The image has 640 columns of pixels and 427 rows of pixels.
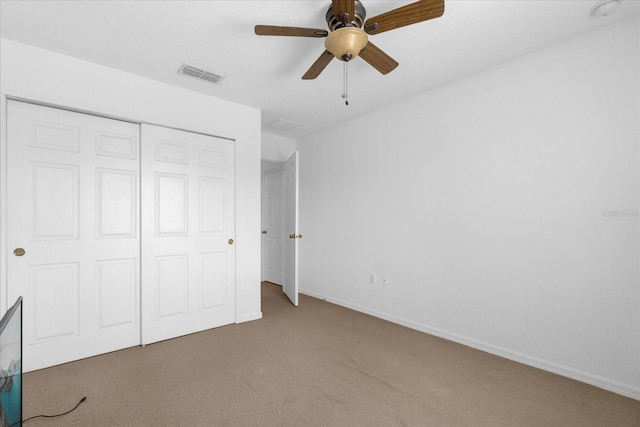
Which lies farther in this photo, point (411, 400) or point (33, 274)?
point (33, 274)

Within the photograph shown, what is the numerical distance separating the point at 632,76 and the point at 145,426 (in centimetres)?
392

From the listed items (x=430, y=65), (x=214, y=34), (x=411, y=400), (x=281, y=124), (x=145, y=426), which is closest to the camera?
(x=145, y=426)

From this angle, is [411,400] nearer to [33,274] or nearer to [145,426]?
[145,426]

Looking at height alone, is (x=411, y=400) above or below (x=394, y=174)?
below

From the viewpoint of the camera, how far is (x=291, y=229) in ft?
14.0

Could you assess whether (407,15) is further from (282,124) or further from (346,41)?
(282,124)

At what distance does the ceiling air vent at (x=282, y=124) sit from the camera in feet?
13.9

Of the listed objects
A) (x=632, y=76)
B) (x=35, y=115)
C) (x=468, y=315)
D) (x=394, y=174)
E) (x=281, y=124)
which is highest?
(x=281, y=124)

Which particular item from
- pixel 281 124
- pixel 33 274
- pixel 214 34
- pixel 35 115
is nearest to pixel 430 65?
pixel 214 34

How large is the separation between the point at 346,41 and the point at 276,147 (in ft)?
10.8

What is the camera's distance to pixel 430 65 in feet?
8.93

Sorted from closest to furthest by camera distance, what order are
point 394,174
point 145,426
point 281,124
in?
point 145,426 → point 394,174 → point 281,124

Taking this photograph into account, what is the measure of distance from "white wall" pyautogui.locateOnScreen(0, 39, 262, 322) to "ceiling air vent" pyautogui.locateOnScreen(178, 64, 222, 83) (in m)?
0.35

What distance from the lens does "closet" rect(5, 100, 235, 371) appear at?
2.40 metres
